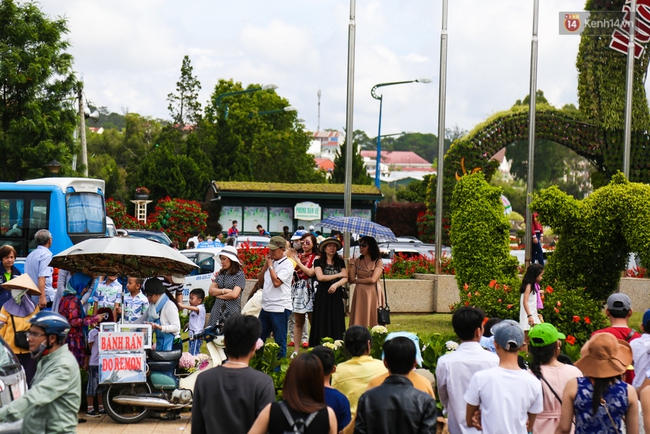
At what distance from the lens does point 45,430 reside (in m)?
5.53

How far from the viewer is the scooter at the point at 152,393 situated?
9148mm

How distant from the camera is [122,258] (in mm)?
10305

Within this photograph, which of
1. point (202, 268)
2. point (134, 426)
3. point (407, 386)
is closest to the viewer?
point (407, 386)

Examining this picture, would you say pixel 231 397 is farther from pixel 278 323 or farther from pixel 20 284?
pixel 278 323

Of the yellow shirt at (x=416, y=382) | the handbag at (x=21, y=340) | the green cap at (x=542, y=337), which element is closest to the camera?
the yellow shirt at (x=416, y=382)

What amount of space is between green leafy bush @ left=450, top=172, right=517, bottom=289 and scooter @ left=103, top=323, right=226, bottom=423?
726cm

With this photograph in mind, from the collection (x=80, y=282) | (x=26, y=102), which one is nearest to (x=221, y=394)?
(x=80, y=282)

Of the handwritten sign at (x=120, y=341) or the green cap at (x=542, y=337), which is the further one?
the handwritten sign at (x=120, y=341)

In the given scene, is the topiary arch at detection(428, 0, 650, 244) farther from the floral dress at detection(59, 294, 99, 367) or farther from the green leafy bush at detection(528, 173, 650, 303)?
the floral dress at detection(59, 294, 99, 367)

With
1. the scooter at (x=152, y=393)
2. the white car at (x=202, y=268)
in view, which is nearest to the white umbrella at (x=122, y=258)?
the scooter at (x=152, y=393)

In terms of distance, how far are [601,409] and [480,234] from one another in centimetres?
1016

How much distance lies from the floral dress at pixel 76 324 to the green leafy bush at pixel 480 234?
7.76 meters

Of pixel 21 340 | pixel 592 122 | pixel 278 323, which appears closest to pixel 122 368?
pixel 21 340

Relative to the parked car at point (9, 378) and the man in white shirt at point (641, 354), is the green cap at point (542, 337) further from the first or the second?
the parked car at point (9, 378)
